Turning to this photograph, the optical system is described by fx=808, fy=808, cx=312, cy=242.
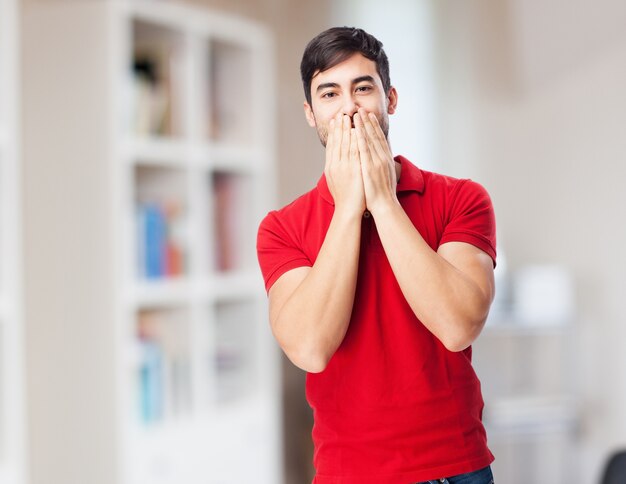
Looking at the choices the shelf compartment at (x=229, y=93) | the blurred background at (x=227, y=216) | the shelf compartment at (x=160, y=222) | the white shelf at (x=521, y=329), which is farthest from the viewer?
the white shelf at (x=521, y=329)

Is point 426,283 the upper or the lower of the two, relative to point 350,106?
lower

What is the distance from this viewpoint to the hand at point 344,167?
0.46 meters

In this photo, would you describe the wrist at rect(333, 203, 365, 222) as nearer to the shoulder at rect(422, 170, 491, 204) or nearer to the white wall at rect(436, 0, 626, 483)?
the shoulder at rect(422, 170, 491, 204)

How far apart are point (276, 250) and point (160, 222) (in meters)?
2.02

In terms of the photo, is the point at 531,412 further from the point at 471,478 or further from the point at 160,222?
the point at 471,478

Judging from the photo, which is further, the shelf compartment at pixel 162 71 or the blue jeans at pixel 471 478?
the shelf compartment at pixel 162 71

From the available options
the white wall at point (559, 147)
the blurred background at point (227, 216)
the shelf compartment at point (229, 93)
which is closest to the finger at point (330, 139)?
the blurred background at point (227, 216)

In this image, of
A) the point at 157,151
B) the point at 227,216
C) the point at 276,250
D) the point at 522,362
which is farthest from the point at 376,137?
the point at 522,362

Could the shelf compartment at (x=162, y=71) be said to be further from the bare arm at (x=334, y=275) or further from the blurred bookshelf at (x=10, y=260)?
the bare arm at (x=334, y=275)

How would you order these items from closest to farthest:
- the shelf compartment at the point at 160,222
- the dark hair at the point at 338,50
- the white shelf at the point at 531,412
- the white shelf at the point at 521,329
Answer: the dark hair at the point at 338,50 < the shelf compartment at the point at 160,222 < the white shelf at the point at 531,412 < the white shelf at the point at 521,329

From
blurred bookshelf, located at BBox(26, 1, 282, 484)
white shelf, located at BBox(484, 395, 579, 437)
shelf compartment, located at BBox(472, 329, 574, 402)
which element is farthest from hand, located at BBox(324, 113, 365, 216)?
shelf compartment, located at BBox(472, 329, 574, 402)

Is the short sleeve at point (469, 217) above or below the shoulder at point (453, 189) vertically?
below

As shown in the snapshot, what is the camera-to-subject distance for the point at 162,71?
252 cm

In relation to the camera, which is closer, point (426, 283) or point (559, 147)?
point (426, 283)
